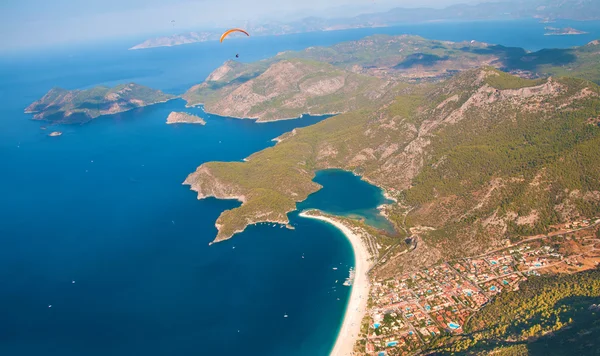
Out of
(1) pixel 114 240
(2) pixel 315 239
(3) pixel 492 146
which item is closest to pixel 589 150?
(3) pixel 492 146

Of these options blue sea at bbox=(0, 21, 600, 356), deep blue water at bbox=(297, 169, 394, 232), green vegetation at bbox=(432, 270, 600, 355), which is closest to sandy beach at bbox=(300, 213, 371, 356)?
blue sea at bbox=(0, 21, 600, 356)

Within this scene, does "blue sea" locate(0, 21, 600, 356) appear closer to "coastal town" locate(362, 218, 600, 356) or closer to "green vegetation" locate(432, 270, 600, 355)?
"coastal town" locate(362, 218, 600, 356)

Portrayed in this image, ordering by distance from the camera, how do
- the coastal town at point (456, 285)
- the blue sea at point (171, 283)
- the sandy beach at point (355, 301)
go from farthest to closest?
the blue sea at point (171, 283), the coastal town at point (456, 285), the sandy beach at point (355, 301)

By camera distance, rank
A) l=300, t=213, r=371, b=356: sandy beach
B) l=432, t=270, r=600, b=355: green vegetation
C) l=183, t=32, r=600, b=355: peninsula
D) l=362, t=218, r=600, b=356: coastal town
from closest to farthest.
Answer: l=432, t=270, r=600, b=355: green vegetation → l=300, t=213, r=371, b=356: sandy beach → l=362, t=218, r=600, b=356: coastal town → l=183, t=32, r=600, b=355: peninsula

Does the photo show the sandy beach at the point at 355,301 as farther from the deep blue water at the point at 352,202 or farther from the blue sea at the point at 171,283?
the deep blue water at the point at 352,202

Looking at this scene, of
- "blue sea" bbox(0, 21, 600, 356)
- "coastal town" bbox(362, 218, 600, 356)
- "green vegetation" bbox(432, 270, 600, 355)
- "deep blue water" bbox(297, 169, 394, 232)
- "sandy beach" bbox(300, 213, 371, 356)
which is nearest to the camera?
"green vegetation" bbox(432, 270, 600, 355)

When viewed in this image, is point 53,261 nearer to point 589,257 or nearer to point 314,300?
point 314,300

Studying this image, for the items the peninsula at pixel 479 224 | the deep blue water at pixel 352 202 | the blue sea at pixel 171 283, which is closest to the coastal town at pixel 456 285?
the peninsula at pixel 479 224
